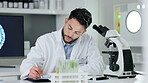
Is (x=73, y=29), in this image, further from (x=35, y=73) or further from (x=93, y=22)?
(x=93, y=22)

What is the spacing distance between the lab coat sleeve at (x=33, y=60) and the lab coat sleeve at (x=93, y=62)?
1.02 feet

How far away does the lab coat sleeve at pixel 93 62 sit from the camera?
6.34ft

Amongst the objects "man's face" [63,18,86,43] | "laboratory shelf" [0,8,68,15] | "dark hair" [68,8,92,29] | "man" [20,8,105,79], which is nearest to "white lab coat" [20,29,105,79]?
"man" [20,8,105,79]

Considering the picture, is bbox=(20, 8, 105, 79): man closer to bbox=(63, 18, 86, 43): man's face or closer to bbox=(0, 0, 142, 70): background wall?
bbox=(63, 18, 86, 43): man's face

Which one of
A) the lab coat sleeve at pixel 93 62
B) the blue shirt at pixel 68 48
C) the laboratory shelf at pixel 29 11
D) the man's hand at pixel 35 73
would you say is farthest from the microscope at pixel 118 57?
the laboratory shelf at pixel 29 11

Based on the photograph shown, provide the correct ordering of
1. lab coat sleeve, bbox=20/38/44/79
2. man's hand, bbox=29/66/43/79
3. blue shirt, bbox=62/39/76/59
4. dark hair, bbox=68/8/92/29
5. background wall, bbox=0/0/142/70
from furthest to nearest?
background wall, bbox=0/0/142/70, blue shirt, bbox=62/39/76/59, dark hair, bbox=68/8/92/29, lab coat sleeve, bbox=20/38/44/79, man's hand, bbox=29/66/43/79

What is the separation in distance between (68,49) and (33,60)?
0.33 meters

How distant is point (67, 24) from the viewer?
1.92 metres

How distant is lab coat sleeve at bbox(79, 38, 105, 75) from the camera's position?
1.93 m

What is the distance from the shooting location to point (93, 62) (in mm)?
2016

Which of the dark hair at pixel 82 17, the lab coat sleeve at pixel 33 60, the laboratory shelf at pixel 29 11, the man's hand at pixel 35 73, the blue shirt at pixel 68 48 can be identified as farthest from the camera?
the laboratory shelf at pixel 29 11

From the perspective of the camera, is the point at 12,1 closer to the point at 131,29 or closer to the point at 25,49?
the point at 25,49

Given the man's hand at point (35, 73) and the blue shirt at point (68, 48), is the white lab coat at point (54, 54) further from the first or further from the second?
the man's hand at point (35, 73)

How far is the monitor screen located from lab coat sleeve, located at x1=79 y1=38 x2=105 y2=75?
138cm
